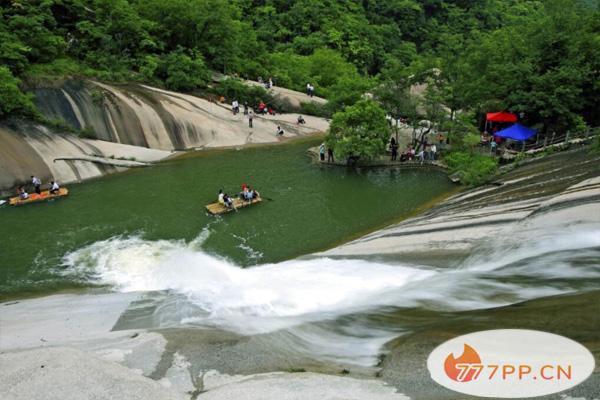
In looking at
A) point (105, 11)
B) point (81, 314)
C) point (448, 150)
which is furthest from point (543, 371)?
point (105, 11)

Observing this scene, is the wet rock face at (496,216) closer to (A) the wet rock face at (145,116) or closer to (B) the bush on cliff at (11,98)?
(A) the wet rock face at (145,116)

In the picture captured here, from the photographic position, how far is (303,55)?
62312mm

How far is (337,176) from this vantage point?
3162 cm

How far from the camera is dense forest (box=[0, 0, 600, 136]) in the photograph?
31.9m

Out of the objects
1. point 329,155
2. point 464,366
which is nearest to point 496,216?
point 464,366

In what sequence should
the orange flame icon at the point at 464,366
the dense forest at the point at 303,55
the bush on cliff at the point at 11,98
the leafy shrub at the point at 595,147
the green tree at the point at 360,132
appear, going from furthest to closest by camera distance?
the green tree at the point at 360,132, the dense forest at the point at 303,55, the bush on cliff at the point at 11,98, the leafy shrub at the point at 595,147, the orange flame icon at the point at 464,366

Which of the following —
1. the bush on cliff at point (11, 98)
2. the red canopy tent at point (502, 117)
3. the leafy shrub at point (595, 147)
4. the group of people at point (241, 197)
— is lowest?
the group of people at point (241, 197)

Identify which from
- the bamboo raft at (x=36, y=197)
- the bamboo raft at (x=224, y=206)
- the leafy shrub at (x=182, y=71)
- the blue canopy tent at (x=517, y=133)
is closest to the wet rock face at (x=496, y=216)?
the blue canopy tent at (x=517, y=133)

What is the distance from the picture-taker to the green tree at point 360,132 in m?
32.3

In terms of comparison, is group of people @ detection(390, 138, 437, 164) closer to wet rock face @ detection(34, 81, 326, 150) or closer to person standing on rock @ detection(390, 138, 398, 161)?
person standing on rock @ detection(390, 138, 398, 161)

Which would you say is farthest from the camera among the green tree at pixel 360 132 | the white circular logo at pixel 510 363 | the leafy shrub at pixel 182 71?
the leafy shrub at pixel 182 71

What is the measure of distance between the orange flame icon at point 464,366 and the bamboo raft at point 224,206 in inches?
666

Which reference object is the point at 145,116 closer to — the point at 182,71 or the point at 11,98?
the point at 182,71

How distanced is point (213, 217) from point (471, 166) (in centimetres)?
1400
